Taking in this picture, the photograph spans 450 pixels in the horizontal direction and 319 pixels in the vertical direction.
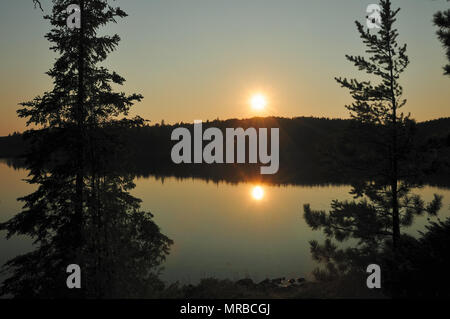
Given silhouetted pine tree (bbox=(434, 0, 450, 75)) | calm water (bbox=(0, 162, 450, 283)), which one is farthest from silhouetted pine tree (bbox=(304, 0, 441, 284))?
calm water (bbox=(0, 162, 450, 283))

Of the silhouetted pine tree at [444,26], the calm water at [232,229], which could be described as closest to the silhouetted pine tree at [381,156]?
the silhouetted pine tree at [444,26]

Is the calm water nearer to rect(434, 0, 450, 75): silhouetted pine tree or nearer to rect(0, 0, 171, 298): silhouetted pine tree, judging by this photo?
rect(0, 0, 171, 298): silhouetted pine tree

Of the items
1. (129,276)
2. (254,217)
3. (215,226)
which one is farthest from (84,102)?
(254,217)

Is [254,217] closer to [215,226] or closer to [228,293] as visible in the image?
[215,226]

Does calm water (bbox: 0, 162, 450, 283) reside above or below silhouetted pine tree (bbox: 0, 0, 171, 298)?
below

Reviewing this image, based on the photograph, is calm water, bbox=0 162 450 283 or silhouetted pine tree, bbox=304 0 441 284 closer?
silhouetted pine tree, bbox=304 0 441 284

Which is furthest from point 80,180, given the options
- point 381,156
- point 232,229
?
point 232,229

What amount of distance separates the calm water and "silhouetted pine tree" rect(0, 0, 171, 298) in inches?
376

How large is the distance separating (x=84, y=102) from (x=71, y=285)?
21.6 ft

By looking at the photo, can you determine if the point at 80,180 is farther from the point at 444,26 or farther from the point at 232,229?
the point at 232,229

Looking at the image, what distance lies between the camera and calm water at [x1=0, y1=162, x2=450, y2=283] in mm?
23469

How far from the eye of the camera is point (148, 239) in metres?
13.3
